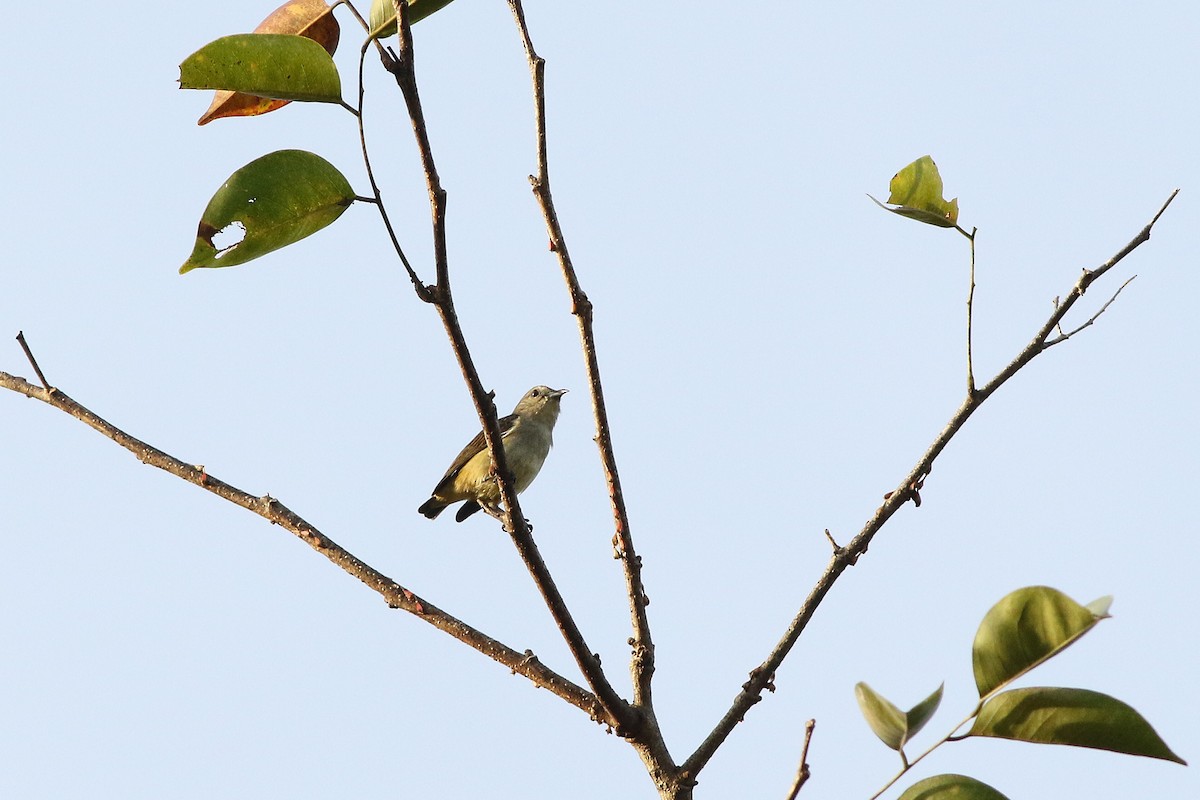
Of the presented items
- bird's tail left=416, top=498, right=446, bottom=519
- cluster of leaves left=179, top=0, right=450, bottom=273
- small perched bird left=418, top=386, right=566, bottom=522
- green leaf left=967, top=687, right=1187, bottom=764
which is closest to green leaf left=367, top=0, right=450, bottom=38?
cluster of leaves left=179, top=0, right=450, bottom=273

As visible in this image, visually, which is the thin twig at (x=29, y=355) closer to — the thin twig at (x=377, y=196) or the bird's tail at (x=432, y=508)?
the thin twig at (x=377, y=196)

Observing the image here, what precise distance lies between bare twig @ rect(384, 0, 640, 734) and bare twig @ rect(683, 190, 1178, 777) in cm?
24

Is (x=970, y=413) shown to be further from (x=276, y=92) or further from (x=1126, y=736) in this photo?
(x=276, y=92)

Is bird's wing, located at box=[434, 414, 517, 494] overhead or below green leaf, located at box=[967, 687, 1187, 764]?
overhead

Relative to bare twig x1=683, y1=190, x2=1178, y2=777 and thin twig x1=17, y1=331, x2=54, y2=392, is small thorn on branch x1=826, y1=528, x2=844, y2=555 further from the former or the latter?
thin twig x1=17, y1=331, x2=54, y2=392

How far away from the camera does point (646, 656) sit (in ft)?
10.7

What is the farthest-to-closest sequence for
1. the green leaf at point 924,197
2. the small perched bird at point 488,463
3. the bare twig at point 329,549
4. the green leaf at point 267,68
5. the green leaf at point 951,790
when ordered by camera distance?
the small perched bird at point 488,463, the bare twig at point 329,549, the green leaf at point 924,197, the green leaf at point 267,68, the green leaf at point 951,790

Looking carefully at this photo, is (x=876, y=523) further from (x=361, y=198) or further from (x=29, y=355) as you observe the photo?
(x=29, y=355)

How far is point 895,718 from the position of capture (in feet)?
7.52

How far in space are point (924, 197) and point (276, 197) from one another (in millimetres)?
1436

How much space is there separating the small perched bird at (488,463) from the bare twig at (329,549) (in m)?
5.63

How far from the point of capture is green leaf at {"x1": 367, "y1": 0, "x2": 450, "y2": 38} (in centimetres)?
254

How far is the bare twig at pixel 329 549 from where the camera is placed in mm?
3164

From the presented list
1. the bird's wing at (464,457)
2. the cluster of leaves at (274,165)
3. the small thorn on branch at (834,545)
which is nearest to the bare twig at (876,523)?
the small thorn on branch at (834,545)
